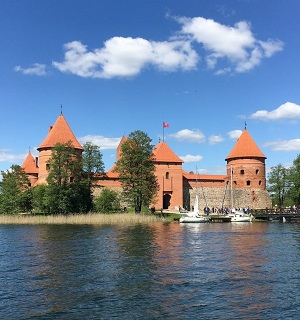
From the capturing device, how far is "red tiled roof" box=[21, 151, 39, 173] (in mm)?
55928

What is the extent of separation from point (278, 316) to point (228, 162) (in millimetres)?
48669

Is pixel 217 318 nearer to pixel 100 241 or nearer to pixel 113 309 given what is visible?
pixel 113 309

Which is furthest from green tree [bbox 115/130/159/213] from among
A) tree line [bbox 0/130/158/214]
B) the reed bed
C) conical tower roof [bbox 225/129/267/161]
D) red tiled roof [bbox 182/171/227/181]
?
conical tower roof [bbox 225/129/267/161]

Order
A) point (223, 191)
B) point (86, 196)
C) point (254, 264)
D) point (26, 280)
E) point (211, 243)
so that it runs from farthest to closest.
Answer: point (223, 191), point (86, 196), point (211, 243), point (254, 264), point (26, 280)

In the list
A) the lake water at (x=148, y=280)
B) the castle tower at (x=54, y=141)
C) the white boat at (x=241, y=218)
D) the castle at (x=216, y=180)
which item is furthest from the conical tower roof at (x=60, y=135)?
the lake water at (x=148, y=280)

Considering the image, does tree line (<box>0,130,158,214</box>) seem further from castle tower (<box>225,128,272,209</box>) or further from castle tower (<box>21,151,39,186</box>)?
castle tower (<box>225,128,272,209</box>)

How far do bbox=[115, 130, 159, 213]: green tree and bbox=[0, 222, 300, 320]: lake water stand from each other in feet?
72.3

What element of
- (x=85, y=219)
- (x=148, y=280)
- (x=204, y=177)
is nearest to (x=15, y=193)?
(x=85, y=219)

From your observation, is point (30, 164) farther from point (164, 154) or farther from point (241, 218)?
point (241, 218)

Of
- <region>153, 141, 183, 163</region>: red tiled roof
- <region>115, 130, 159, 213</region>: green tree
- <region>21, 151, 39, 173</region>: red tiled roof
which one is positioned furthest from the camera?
<region>21, 151, 39, 173</region>: red tiled roof

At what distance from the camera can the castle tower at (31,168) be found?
55500 mm

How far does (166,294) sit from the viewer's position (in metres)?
10.8

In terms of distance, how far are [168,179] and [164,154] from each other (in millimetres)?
3272

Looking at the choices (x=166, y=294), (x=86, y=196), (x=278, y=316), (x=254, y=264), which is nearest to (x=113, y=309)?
(x=166, y=294)
